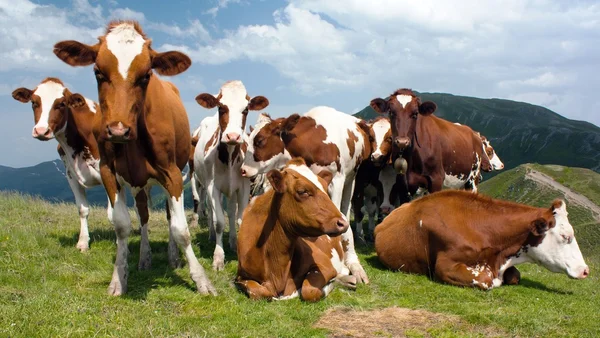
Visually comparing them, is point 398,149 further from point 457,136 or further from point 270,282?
point 270,282

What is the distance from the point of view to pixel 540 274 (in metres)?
10.4

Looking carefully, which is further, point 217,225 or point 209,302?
point 217,225

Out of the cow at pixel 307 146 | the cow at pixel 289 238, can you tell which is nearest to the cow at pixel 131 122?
the cow at pixel 289 238

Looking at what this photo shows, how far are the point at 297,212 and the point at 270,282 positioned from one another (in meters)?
1.10

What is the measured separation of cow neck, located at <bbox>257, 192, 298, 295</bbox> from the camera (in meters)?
7.14

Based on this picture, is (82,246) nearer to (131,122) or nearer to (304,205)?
(131,122)

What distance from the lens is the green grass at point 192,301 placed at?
17.7 feet

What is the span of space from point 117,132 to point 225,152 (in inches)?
171

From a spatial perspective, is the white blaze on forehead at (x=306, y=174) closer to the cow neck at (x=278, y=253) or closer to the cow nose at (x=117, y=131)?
the cow neck at (x=278, y=253)

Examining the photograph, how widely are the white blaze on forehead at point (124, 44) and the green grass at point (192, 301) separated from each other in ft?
9.06

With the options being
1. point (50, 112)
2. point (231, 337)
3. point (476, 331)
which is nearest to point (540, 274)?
point (476, 331)

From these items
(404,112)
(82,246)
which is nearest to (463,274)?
(404,112)

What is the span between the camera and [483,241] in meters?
8.59

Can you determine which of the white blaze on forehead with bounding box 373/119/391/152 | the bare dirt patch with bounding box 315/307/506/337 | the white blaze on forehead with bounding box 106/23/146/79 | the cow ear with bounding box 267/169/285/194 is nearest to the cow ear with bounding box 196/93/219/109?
the cow ear with bounding box 267/169/285/194
